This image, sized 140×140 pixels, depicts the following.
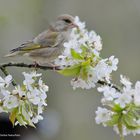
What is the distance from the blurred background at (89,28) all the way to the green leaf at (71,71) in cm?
518

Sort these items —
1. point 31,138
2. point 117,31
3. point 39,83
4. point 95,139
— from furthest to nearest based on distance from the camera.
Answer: point 117,31
point 95,139
point 31,138
point 39,83

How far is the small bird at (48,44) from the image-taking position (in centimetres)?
326

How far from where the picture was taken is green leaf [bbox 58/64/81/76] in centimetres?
202

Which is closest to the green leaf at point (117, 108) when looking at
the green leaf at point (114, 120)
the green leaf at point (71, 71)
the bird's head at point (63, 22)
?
the green leaf at point (114, 120)

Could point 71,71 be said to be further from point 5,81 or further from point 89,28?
point 89,28

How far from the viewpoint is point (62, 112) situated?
8406mm

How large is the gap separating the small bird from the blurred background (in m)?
3.52

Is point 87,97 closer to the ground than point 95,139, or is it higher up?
higher up

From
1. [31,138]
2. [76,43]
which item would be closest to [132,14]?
[31,138]

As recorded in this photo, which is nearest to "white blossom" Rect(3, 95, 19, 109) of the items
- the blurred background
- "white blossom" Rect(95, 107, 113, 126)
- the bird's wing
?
"white blossom" Rect(95, 107, 113, 126)

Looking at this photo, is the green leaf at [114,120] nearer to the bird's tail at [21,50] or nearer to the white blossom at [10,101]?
the white blossom at [10,101]

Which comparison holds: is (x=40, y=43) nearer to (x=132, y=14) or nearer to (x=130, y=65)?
(x=130, y=65)

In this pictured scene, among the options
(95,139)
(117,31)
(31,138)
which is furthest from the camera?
(117,31)

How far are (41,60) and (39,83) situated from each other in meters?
1.24
